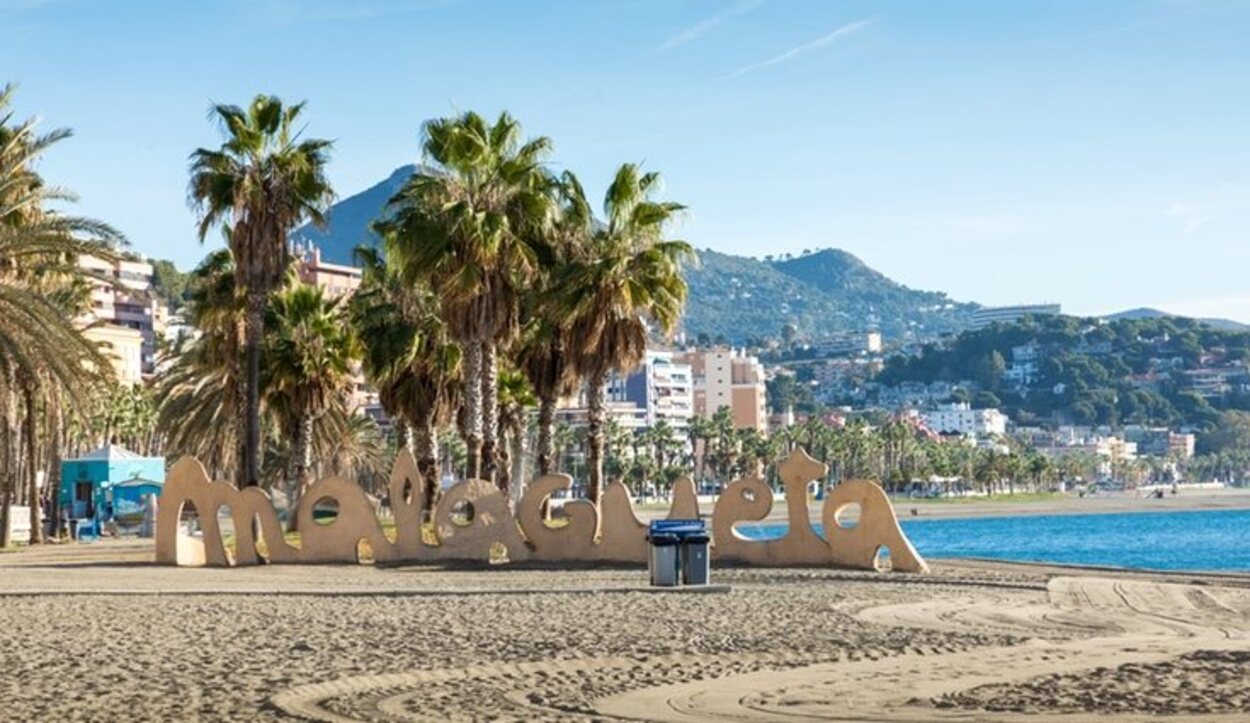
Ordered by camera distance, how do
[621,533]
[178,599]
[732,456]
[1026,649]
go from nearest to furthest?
[1026,649], [178,599], [621,533], [732,456]

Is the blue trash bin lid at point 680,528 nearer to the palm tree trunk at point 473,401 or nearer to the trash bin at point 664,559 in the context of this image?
the trash bin at point 664,559

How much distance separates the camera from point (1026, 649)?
17.1m

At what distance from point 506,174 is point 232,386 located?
13.5 meters

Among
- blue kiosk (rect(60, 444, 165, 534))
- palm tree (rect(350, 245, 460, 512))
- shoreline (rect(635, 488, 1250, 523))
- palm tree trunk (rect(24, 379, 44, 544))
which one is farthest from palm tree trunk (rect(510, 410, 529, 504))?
shoreline (rect(635, 488, 1250, 523))

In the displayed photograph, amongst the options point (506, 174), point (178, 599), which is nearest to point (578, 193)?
point (506, 174)

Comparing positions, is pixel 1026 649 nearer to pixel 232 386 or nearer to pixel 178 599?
pixel 178 599

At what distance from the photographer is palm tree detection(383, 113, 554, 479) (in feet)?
131

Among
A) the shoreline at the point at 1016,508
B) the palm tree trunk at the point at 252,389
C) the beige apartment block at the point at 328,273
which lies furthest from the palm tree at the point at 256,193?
the beige apartment block at the point at 328,273

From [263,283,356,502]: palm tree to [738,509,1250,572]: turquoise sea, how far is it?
16680 mm

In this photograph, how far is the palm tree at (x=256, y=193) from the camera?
136 feet

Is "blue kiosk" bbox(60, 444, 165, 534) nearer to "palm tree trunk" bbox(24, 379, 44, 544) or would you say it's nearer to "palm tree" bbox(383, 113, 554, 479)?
"palm tree trunk" bbox(24, 379, 44, 544)

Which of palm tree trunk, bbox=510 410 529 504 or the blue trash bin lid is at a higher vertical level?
palm tree trunk, bbox=510 410 529 504

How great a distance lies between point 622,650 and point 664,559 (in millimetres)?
9051

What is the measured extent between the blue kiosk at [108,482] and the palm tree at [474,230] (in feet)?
80.8
